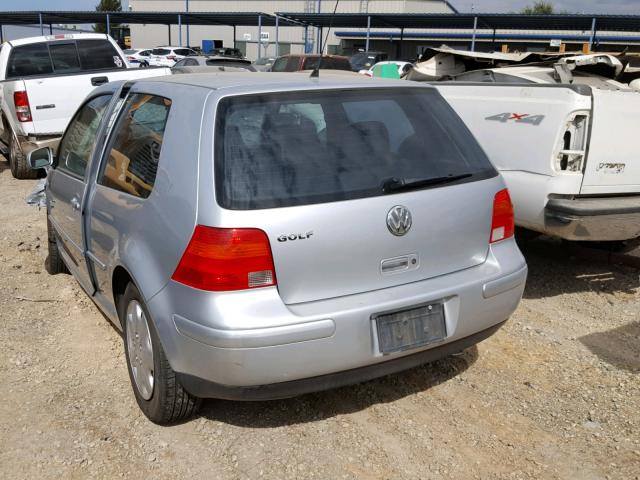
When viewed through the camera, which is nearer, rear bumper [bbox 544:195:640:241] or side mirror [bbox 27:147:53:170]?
rear bumper [bbox 544:195:640:241]

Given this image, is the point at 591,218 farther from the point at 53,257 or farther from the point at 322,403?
the point at 53,257

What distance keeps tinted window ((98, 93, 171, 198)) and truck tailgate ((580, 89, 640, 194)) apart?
9.06ft

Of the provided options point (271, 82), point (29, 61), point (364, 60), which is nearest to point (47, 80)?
point (29, 61)

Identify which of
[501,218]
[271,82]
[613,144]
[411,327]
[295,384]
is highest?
[271,82]

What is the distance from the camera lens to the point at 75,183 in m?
3.93

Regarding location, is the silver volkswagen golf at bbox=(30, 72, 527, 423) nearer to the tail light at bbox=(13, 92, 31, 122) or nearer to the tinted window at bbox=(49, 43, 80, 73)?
the tail light at bbox=(13, 92, 31, 122)

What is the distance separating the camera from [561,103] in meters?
4.15

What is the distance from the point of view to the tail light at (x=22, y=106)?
8.58m

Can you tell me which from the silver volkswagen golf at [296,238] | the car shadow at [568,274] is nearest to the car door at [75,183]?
the silver volkswagen golf at [296,238]

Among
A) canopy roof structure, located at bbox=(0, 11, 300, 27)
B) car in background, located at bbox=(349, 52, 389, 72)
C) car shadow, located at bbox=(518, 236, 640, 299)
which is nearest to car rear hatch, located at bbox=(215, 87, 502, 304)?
car shadow, located at bbox=(518, 236, 640, 299)

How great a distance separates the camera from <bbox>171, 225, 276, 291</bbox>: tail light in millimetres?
2529

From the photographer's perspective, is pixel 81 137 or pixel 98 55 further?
pixel 98 55

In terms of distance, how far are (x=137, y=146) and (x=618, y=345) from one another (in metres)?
3.12

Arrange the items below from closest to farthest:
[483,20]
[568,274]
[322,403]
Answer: [322,403]
[568,274]
[483,20]
